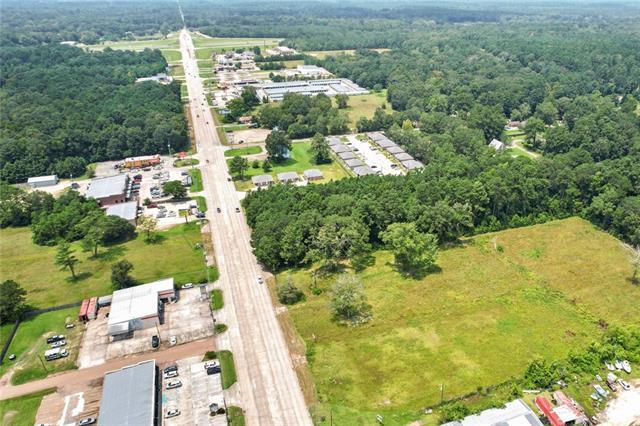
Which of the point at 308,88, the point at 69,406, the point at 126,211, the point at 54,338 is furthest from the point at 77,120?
the point at 69,406

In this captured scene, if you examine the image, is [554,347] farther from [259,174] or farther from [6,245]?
[6,245]

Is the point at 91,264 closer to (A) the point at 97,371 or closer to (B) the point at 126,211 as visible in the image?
(B) the point at 126,211

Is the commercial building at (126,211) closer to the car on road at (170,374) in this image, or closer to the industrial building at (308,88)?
the car on road at (170,374)

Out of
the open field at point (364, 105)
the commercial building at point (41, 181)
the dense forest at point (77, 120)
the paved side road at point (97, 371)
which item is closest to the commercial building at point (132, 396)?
the paved side road at point (97, 371)

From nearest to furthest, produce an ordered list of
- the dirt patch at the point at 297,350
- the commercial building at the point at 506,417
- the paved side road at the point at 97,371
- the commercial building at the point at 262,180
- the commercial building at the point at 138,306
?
the commercial building at the point at 506,417 → the dirt patch at the point at 297,350 → the paved side road at the point at 97,371 → the commercial building at the point at 138,306 → the commercial building at the point at 262,180

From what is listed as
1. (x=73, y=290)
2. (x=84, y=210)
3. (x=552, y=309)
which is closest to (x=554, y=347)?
(x=552, y=309)

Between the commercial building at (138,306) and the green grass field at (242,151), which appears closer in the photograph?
the commercial building at (138,306)
